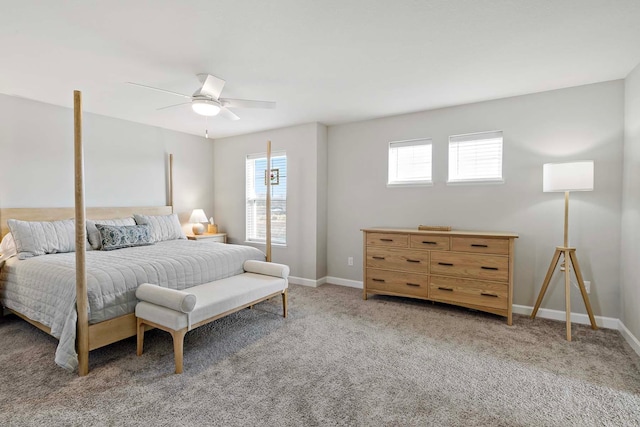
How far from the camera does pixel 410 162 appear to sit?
4.21 m

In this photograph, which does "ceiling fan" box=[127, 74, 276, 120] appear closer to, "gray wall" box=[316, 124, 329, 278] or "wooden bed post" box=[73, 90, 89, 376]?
"wooden bed post" box=[73, 90, 89, 376]

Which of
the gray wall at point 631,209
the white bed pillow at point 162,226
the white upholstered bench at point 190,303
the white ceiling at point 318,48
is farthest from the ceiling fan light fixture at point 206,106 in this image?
the gray wall at point 631,209

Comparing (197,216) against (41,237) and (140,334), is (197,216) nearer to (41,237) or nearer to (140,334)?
(41,237)

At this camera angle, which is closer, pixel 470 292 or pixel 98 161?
pixel 470 292

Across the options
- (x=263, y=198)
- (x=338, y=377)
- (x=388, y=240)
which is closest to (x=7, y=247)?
(x=263, y=198)

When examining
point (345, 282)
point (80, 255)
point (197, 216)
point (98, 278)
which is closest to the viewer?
point (80, 255)

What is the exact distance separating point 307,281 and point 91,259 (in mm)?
2682

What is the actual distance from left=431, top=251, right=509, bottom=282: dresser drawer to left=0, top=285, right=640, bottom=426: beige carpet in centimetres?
50

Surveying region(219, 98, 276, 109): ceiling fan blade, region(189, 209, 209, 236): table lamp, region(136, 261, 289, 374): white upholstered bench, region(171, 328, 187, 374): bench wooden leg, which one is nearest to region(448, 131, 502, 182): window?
region(219, 98, 276, 109): ceiling fan blade

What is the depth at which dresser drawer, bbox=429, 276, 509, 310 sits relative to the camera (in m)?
3.20

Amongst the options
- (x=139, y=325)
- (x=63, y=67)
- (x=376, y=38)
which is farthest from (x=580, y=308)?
(x=63, y=67)

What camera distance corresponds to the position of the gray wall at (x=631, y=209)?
2.68 m

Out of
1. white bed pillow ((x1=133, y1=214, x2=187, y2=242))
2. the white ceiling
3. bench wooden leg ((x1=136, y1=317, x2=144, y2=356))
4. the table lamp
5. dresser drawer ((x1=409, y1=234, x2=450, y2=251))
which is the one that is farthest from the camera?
the table lamp

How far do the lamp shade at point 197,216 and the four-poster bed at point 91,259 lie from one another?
677 millimetres
